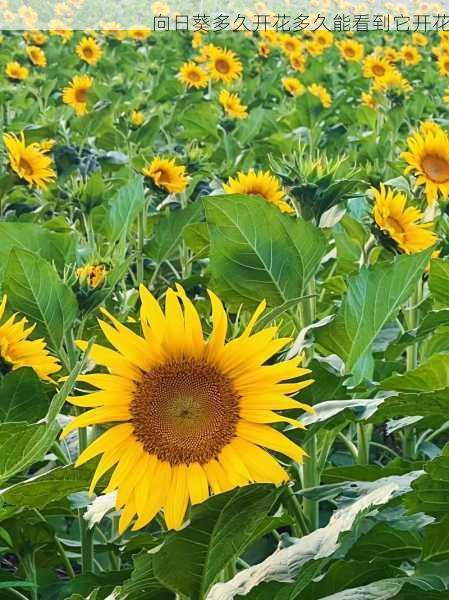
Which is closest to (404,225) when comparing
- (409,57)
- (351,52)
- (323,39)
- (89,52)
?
(89,52)

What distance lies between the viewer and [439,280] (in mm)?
1176

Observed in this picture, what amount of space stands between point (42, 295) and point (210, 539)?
441mm

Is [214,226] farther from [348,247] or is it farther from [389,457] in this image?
[389,457]

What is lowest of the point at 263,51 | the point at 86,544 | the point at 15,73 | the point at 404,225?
the point at 86,544

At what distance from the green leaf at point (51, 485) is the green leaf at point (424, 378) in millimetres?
290

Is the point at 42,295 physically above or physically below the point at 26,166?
below

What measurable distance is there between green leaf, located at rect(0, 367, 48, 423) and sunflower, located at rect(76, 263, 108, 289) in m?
0.18

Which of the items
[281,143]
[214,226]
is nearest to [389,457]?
[214,226]

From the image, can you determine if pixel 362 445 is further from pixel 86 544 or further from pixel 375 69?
pixel 375 69

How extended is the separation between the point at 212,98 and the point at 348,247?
3.23 meters

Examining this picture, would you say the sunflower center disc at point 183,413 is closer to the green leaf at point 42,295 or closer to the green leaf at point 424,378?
the green leaf at point 424,378

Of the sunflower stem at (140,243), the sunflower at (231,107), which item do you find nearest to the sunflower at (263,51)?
the sunflower at (231,107)

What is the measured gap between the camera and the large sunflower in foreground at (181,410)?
0.77m

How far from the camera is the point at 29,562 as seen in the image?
1.08 meters
